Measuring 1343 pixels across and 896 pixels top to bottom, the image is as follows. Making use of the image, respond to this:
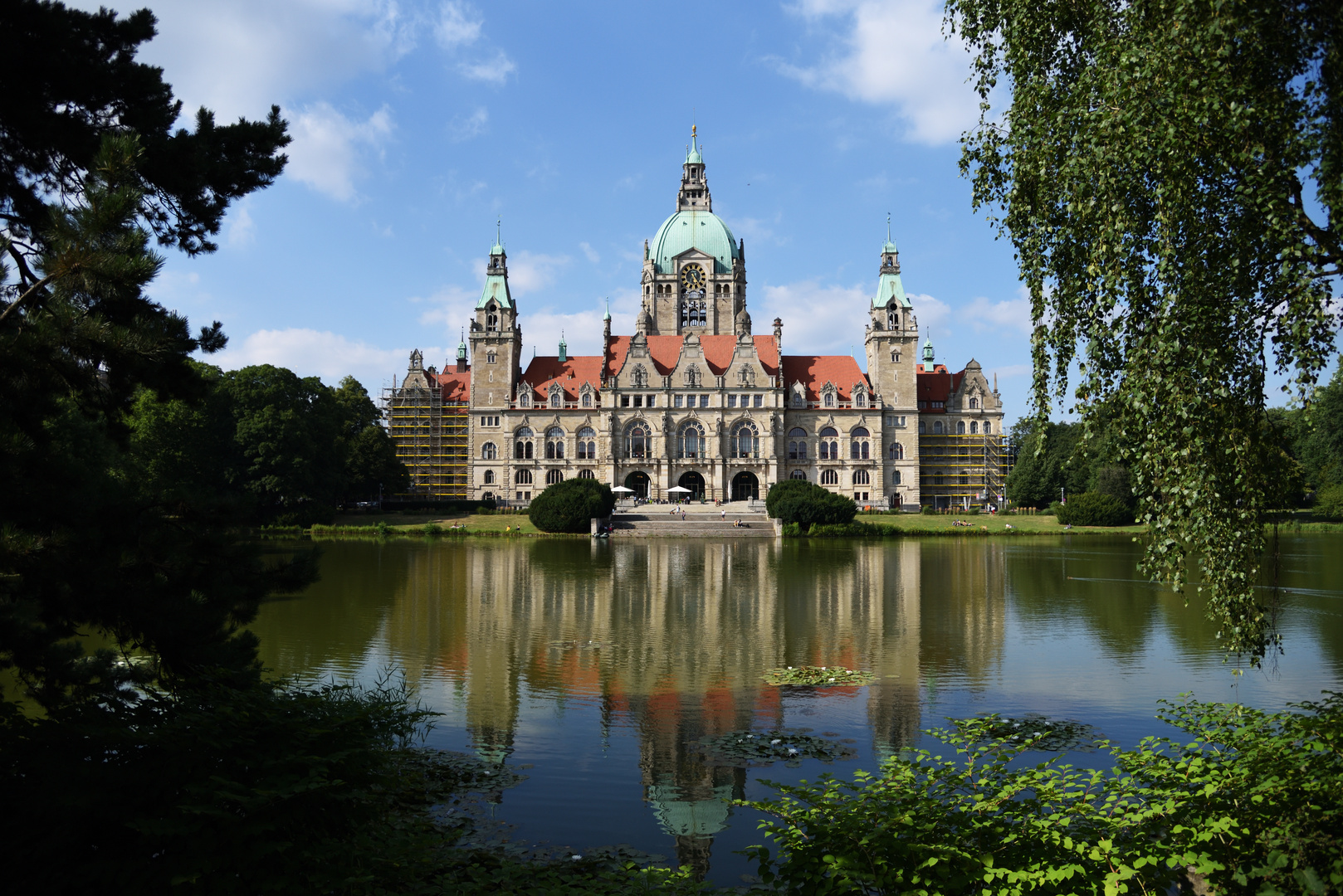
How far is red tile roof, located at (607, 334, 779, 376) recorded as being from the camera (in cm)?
7256

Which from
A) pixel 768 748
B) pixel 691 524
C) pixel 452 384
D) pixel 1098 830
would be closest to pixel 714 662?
pixel 768 748

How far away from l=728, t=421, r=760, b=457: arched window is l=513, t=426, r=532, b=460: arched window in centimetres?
1566

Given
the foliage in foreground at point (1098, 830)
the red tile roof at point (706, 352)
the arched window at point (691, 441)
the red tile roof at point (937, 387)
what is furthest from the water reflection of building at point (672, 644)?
the red tile roof at point (937, 387)

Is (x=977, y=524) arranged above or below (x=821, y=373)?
below

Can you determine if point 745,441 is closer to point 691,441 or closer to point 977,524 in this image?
point 691,441

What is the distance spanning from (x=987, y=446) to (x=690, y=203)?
35.4 m

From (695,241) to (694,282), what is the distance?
4.05 metres

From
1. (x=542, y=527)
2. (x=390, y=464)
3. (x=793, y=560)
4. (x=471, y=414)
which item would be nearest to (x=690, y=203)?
(x=471, y=414)

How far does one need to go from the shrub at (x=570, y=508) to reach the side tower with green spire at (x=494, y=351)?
22.5m

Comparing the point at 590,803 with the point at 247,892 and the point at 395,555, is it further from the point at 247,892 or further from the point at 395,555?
the point at 395,555

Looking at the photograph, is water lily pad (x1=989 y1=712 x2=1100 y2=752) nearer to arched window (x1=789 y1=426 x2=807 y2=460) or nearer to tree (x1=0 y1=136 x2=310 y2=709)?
tree (x1=0 y1=136 x2=310 y2=709)

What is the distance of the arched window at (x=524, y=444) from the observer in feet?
240

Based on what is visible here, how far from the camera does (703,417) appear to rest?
234 ft

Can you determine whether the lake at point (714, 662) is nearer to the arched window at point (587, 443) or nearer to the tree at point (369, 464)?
the tree at point (369, 464)
